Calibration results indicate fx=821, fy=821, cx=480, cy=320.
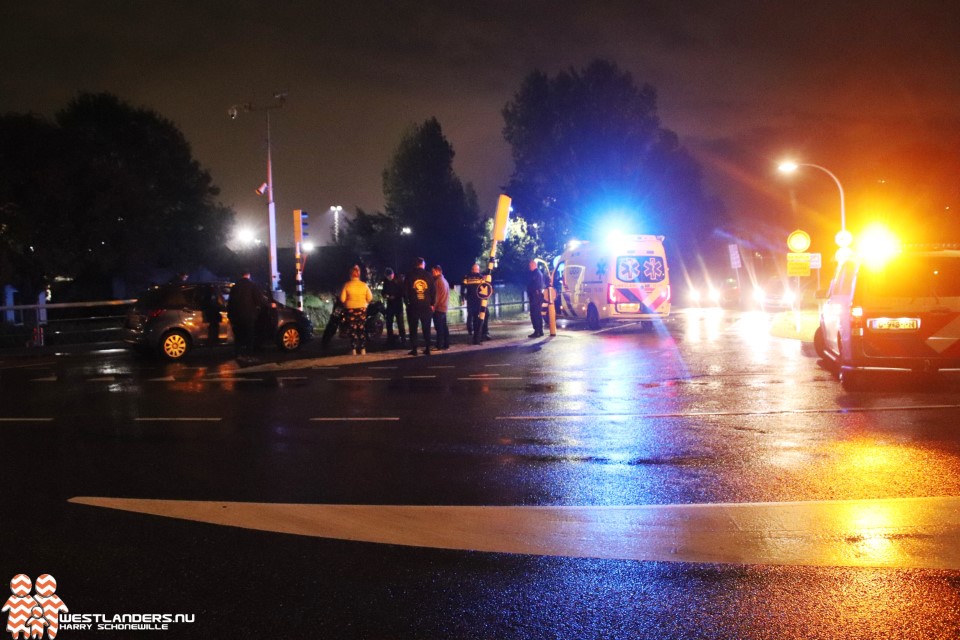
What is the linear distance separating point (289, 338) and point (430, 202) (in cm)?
4857

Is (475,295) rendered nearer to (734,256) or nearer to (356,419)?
(356,419)

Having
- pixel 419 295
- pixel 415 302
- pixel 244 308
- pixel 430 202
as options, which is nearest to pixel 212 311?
pixel 244 308

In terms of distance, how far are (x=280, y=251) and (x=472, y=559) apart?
61.9m

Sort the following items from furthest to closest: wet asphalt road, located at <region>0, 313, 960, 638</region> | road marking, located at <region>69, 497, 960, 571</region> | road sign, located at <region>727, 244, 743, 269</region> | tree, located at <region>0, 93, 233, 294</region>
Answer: road sign, located at <region>727, 244, 743, 269</region>, tree, located at <region>0, 93, 233, 294</region>, road marking, located at <region>69, 497, 960, 571</region>, wet asphalt road, located at <region>0, 313, 960, 638</region>

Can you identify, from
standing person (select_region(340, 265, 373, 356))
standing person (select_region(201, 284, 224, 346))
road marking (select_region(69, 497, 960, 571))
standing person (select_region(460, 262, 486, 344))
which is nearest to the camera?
road marking (select_region(69, 497, 960, 571))

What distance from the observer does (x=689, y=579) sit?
13.9 feet

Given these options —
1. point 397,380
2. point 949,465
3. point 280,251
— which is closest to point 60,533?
point 949,465

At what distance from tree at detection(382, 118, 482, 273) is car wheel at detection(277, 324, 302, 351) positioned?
43934mm

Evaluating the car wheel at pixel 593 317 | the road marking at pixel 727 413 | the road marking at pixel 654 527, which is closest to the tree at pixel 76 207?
the car wheel at pixel 593 317

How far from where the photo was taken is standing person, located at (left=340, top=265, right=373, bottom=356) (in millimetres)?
17109

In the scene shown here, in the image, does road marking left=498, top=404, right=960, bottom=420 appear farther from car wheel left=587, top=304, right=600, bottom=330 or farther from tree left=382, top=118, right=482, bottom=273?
tree left=382, top=118, right=482, bottom=273

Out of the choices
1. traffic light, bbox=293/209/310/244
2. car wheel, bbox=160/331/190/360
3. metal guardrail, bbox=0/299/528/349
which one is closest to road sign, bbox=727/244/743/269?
traffic light, bbox=293/209/310/244

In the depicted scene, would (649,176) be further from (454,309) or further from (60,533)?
(60,533)

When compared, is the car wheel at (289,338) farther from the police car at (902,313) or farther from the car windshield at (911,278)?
the car windshield at (911,278)
